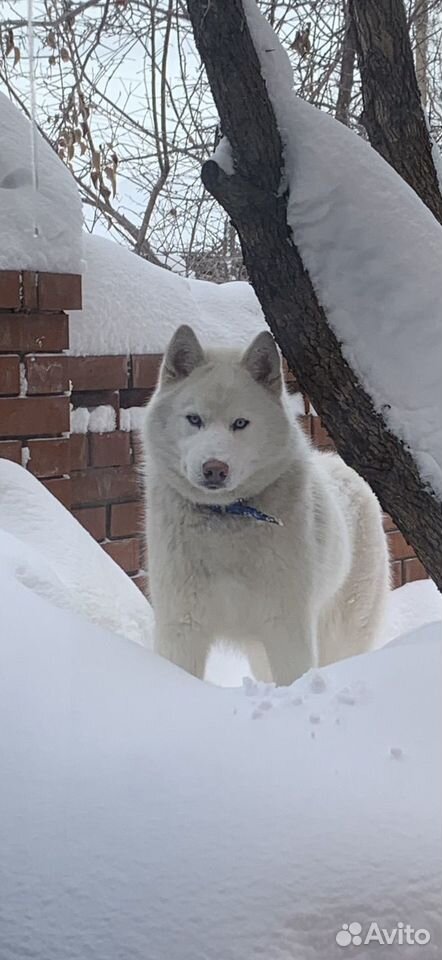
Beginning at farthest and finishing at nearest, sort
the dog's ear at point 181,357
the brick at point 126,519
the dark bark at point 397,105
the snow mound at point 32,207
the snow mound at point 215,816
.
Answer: the brick at point 126,519, the snow mound at point 32,207, the dog's ear at point 181,357, the dark bark at point 397,105, the snow mound at point 215,816

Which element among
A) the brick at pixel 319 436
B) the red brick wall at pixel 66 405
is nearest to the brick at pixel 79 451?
the red brick wall at pixel 66 405

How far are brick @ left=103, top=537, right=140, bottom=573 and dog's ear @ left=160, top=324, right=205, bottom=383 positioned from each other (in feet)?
2.48

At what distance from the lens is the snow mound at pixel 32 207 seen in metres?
1.86

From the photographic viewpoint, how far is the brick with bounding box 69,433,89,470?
211cm

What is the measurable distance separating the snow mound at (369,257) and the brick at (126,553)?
1.38 metres

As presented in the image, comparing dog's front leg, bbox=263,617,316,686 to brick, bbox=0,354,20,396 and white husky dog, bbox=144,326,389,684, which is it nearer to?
white husky dog, bbox=144,326,389,684

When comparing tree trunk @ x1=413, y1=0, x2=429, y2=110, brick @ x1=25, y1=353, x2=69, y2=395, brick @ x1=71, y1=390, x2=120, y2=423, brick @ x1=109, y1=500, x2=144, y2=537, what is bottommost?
brick @ x1=109, y1=500, x2=144, y2=537

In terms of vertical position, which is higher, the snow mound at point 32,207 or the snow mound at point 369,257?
the snow mound at point 32,207

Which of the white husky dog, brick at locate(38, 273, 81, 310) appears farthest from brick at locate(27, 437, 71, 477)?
the white husky dog

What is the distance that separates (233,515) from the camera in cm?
144

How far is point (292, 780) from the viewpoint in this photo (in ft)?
2.35

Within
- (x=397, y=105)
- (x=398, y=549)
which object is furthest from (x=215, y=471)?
(x=398, y=549)

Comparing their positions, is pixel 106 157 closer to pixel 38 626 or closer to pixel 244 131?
pixel 244 131

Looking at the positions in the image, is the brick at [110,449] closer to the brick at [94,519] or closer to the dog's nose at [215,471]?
the brick at [94,519]
